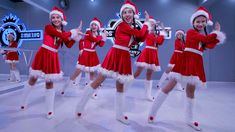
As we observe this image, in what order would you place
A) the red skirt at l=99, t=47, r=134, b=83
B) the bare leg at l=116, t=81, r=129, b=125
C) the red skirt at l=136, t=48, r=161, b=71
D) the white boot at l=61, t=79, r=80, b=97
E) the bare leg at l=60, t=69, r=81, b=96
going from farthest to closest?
the white boot at l=61, t=79, r=80, b=97
the bare leg at l=60, t=69, r=81, b=96
the red skirt at l=136, t=48, r=161, b=71
the bare leg at l=116, t=81, r=129, b=125
the red skirt at l=99, t=47, r=134, b=83

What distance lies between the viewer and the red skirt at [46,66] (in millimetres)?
2314

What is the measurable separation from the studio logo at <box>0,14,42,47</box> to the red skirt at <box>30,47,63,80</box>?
4033 millimetres

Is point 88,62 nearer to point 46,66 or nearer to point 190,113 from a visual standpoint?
point 46,66

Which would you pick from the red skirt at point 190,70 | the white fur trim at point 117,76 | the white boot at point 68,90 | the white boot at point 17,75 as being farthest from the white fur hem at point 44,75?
the white boot at point 17,75

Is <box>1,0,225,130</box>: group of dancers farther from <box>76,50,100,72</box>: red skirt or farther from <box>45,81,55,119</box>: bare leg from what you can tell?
<box>76,50,100,72</box>: red skirt

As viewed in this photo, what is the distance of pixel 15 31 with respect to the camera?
20.1 feet

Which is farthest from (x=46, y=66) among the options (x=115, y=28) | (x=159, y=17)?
(x=159, y=17)

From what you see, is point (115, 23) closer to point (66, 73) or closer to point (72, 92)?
point (66, 73)

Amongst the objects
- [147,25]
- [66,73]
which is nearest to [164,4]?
[66,73]

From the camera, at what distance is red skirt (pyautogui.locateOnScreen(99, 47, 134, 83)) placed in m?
2.13

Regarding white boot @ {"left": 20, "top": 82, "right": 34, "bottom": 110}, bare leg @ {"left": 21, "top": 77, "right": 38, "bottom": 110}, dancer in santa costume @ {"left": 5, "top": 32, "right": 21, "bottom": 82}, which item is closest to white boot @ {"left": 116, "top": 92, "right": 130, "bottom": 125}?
bare leg @ {"left": 21, "top": 77, "right": 38, "bottom": 110}

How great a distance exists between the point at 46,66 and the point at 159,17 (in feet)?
13.9

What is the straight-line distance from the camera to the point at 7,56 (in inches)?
180

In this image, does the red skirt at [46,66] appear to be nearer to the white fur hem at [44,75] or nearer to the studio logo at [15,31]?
the white fur hem at [44,75]
